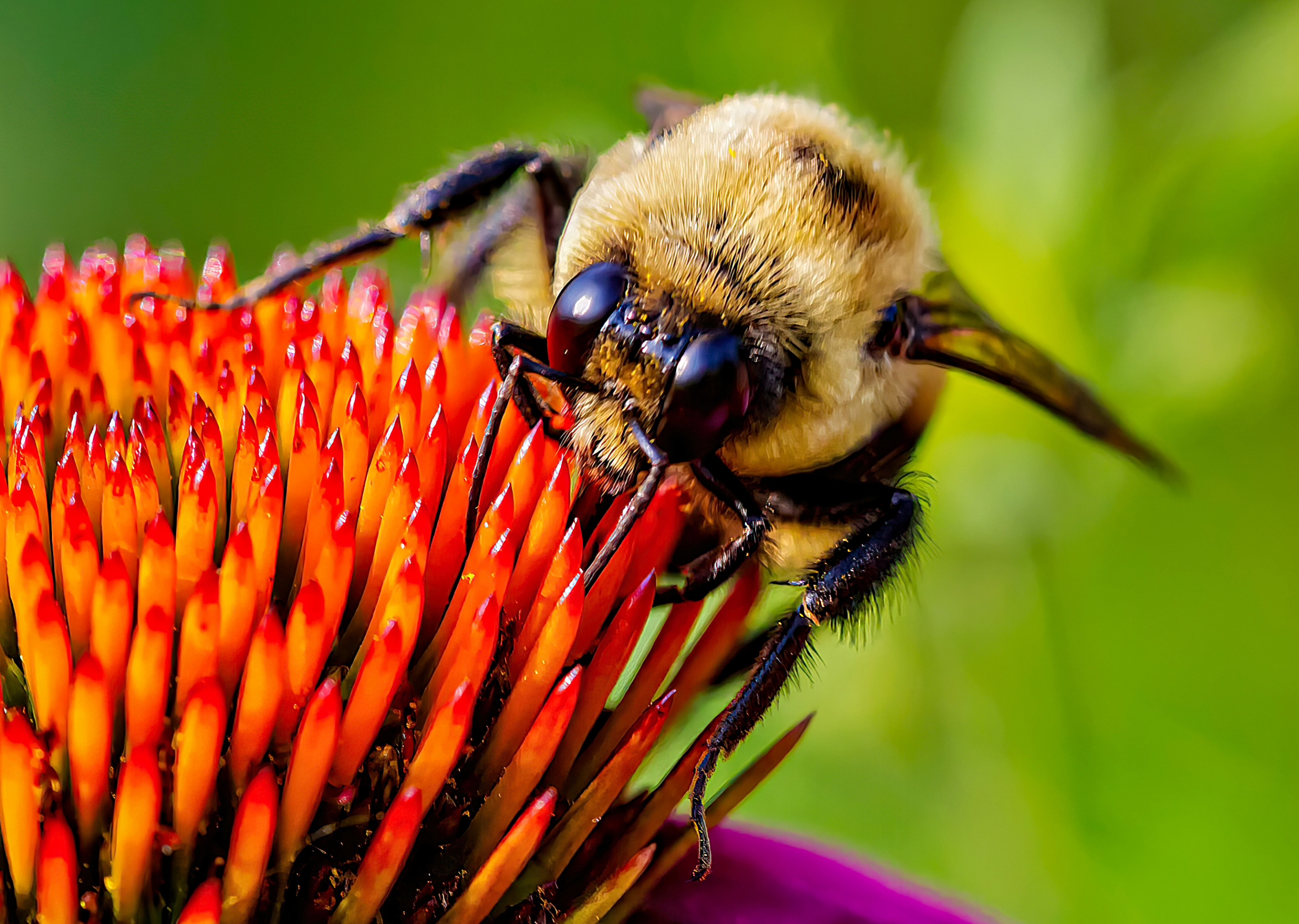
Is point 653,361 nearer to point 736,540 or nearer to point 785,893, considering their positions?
point 736,540

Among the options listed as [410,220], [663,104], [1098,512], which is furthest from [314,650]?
[1098,512]

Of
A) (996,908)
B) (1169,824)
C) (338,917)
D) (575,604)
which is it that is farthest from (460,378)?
(1169,824)

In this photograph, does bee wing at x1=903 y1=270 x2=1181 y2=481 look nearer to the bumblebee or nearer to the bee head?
the bumblebee

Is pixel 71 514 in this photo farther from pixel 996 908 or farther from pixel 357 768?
pixel 996 908

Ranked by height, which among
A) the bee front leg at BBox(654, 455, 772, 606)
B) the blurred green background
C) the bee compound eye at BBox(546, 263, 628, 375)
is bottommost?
the blurred green background

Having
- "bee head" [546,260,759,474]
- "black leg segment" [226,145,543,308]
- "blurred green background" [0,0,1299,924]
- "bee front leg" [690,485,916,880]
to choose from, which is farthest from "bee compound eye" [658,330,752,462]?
"blurred green background" [0,0,1299,924]
